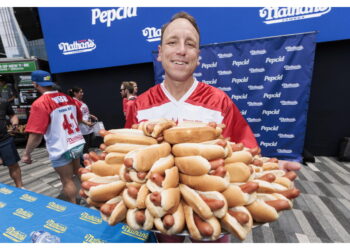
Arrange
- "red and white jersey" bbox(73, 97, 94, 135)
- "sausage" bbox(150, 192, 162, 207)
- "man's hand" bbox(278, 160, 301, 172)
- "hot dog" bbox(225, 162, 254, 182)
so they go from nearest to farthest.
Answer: "sausage" bbox(150, 192, 162, 207) → "hot dog" bbox(225, 162, 254, 182) → "man's hand" bbox(278, 160, 301, 172) → "red and white jersey" bbox(73, 97, 94, 135)

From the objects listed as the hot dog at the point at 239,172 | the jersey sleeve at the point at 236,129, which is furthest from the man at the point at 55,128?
the hot dog at the point at 239,172

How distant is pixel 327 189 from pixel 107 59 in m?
5.15

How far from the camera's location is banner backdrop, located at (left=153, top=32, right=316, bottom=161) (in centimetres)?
354

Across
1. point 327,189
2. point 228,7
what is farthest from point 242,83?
point 327,189

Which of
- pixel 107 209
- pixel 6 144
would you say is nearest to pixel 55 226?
pixel 107 209

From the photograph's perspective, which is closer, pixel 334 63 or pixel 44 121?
pixel 44 121

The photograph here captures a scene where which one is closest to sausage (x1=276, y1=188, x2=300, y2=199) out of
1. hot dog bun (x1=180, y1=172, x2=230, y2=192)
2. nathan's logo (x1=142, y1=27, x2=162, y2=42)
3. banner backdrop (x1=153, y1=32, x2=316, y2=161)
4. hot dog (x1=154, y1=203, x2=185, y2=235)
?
hot dog bun (x1=180, y1=172, x2=230, y2=192)

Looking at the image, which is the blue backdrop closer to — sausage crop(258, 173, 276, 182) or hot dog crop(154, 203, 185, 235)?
sausage crop(258, 173, 276, 182)

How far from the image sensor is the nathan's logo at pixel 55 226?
3.49 ft

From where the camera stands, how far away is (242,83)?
12.7 feet

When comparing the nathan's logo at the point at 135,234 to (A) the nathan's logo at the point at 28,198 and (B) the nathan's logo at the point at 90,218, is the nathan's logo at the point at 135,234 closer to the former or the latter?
(B) the nathan's logo at the point at 90,218

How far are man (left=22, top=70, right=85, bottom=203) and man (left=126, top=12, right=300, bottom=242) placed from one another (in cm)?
124

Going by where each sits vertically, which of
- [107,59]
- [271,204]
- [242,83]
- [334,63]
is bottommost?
[271,204]

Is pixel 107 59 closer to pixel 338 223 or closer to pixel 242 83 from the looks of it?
pixel 242 83
